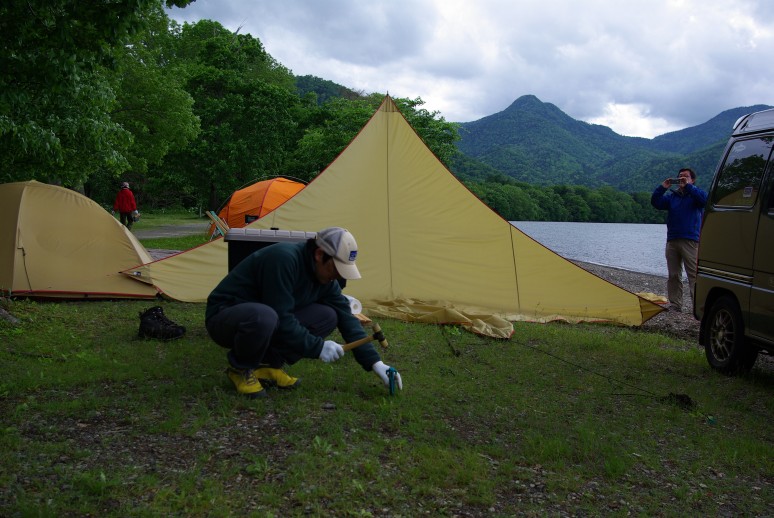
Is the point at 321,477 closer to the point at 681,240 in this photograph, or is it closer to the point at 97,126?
the point at 681,240

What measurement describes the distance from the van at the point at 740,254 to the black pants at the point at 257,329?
4047 mm

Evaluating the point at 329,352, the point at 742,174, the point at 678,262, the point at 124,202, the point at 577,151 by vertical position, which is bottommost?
the point at 329,352

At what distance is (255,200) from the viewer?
17.4 meters

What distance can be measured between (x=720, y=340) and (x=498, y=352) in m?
2.34

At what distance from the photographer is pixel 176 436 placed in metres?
3.86

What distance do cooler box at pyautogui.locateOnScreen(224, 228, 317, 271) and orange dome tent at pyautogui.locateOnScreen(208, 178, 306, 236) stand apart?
1047 centimetres

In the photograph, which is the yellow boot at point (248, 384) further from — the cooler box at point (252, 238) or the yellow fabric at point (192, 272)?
the yellow fabric at point (192, 272)

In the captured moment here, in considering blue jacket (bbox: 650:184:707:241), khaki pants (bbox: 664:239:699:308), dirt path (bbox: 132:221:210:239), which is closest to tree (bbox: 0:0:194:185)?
blue jacket (bbox: 650:184:707:241)

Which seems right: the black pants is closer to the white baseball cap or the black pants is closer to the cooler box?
the white baseball cap

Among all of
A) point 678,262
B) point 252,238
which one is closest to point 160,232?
point 252,238

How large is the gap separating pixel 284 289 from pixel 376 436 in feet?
4.05

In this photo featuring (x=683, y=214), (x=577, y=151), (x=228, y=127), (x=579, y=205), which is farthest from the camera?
(x=577, y=151)

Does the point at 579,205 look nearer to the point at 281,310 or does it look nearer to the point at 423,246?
the point at 423,246

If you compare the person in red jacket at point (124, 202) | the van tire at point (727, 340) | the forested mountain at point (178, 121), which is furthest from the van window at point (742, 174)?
the person in red jacket at point (124, 202)
